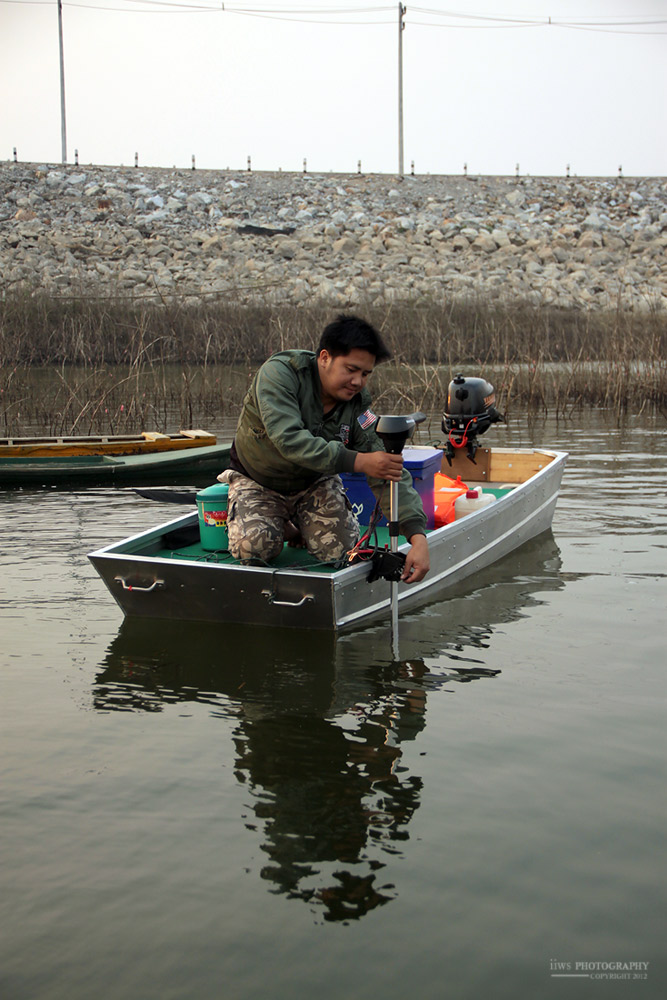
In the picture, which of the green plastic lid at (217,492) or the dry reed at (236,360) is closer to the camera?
the green plastic lid at (217,492)

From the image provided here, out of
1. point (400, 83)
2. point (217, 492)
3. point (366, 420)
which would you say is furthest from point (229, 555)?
point (400, 83)

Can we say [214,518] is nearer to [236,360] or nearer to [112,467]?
[112,467]

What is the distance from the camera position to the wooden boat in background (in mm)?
10344

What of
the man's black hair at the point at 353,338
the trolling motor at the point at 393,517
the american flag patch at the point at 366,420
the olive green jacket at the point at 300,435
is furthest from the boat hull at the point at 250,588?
the man's black hair at the point at 353,338

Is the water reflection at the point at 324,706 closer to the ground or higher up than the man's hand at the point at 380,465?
closer to the ground

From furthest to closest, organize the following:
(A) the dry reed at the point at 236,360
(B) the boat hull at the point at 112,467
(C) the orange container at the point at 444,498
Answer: (A) the dry reed at the point at 236,360 → (B) the boat hull at the point at 112,467 → (C) the orange container at the point at 444,498

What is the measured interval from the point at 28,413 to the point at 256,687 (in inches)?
400

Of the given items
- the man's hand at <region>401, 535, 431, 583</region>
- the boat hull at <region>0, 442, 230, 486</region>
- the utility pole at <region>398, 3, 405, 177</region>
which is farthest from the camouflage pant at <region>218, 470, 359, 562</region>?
the utility pole at <region>398, 3, 405, 177</region>

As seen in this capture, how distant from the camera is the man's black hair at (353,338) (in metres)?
5.04

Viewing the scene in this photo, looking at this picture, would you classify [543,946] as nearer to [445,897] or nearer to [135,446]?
[445,897]

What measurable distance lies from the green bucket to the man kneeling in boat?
17cm

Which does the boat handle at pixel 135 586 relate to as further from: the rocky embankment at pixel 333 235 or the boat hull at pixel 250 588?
the rocky embankment at pixel 333 235

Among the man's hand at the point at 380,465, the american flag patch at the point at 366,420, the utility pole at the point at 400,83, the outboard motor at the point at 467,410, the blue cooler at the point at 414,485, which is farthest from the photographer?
the utility pole at the point at 400,83

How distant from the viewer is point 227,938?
9.39 feet
